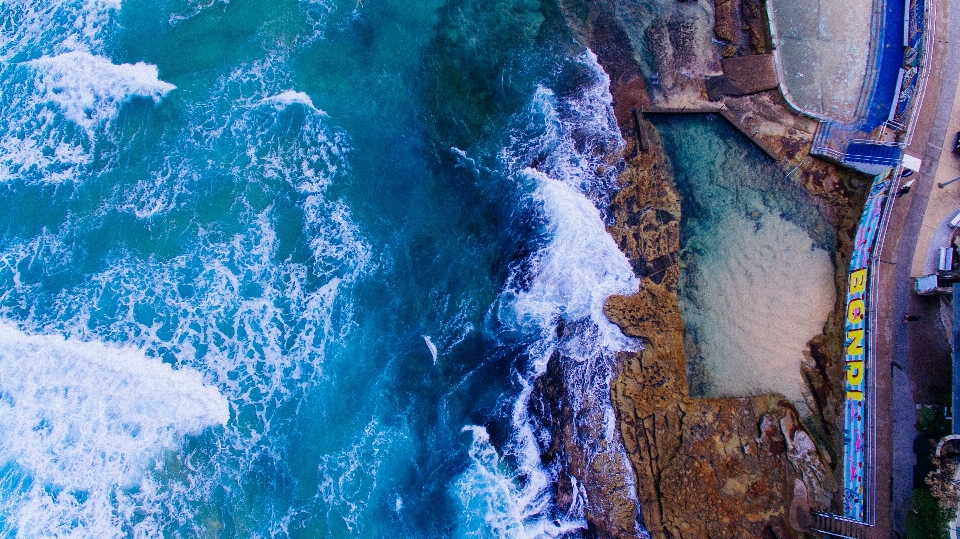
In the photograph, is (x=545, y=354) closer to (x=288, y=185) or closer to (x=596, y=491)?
(x=596, y=491)

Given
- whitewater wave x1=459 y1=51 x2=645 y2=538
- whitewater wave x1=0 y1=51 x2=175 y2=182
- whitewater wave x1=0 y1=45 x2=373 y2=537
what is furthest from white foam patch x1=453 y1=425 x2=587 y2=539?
whitewater wave x1=0 y1=51 x2=175 y2=182

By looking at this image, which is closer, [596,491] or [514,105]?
[596,491]

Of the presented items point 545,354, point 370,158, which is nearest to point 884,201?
point 545,354

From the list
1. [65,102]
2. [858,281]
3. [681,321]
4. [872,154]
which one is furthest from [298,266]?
[872,154]

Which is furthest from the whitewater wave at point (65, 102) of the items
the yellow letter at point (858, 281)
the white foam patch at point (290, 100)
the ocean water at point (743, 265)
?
the yellow letter at point (858, 281)

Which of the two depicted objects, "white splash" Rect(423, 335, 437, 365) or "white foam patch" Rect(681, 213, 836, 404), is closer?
"white foam patch" Rect(681, 213, 836, 404)

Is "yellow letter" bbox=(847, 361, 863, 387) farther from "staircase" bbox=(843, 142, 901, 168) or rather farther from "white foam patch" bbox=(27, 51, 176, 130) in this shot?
"white foam patch" bbox=(27, 51, 176, 130)
